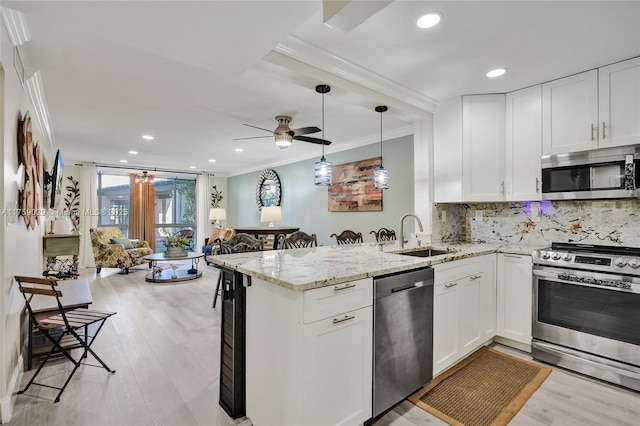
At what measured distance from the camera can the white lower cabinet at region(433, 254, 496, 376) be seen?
2248 mm

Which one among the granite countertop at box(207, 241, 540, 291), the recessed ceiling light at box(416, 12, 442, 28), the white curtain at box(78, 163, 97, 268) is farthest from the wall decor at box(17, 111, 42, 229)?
the white curtain at box(78, 163, 97, 268)

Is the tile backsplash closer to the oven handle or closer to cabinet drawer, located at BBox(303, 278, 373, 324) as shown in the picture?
the oven handle

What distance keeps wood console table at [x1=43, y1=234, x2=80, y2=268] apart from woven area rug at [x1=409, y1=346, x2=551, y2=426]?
5.40 m

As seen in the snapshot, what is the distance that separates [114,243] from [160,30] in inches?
247

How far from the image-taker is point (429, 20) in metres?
1.97

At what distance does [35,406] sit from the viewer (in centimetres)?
201

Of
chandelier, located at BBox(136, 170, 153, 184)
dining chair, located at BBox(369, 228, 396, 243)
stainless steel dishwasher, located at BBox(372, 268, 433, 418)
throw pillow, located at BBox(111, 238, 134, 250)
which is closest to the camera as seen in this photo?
stainless steel dishwasher, located at BBox(372, 268, 433, 418)

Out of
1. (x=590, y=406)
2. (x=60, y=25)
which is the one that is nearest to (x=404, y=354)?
(x=590, y=406)

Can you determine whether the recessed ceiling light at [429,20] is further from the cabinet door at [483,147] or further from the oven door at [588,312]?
the oven door at [588,312]

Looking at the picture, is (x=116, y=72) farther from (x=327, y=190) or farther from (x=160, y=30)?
(x=327, y=190)

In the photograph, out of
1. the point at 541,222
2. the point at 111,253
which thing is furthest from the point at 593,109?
the point at 111,253

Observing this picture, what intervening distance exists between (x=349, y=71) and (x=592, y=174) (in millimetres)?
2261

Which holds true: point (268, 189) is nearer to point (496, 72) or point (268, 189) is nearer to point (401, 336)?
point (496, 72)

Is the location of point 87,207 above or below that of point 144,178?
below
